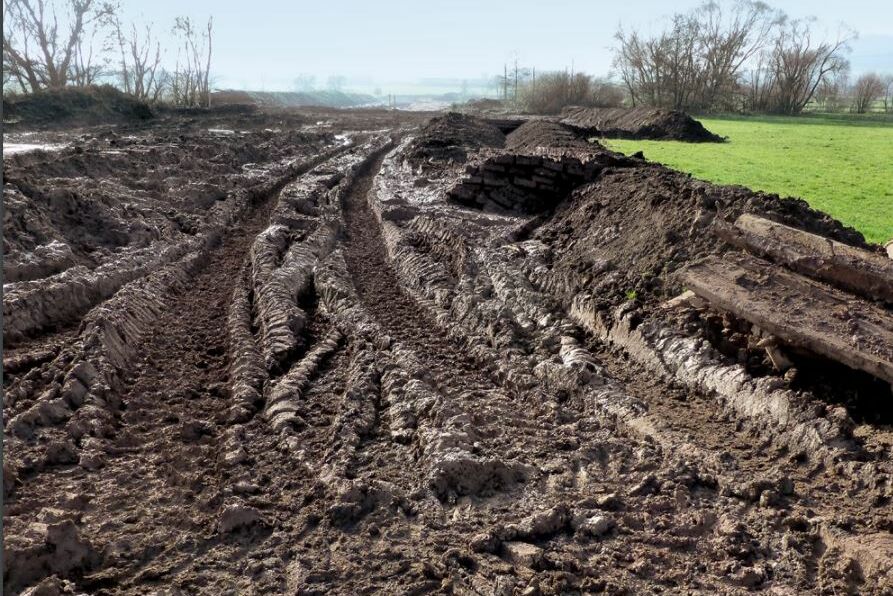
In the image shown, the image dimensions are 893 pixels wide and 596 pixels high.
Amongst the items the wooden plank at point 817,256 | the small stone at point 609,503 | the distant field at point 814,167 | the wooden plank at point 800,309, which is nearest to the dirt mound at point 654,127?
the distant field at point 814,167

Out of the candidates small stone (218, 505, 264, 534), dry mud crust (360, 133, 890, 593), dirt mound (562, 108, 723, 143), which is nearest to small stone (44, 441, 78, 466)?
small stone (218, 505, 264, 534)

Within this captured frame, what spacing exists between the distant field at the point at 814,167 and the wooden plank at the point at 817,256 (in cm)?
382

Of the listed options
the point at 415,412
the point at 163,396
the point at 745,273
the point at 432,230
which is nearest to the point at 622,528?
the point at 415,412

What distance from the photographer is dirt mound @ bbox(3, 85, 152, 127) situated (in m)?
26.4

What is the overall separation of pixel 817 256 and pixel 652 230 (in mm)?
2503

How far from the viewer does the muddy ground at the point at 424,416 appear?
3.65 metres

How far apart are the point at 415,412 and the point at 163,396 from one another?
2.26m

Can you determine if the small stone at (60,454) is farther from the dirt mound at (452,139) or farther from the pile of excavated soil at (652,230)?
the dirt mound at (452,139)

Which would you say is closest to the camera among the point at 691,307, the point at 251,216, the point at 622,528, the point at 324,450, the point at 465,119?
the point at 622,528

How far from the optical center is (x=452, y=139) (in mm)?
20125

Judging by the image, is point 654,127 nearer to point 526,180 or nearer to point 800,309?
point 526,180

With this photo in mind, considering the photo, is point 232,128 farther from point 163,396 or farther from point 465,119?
point 163,396

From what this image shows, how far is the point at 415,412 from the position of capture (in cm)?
519

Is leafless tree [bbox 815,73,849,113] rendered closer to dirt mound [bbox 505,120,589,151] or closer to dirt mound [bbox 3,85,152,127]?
dirt mound [bbox 505,120,589,151]
